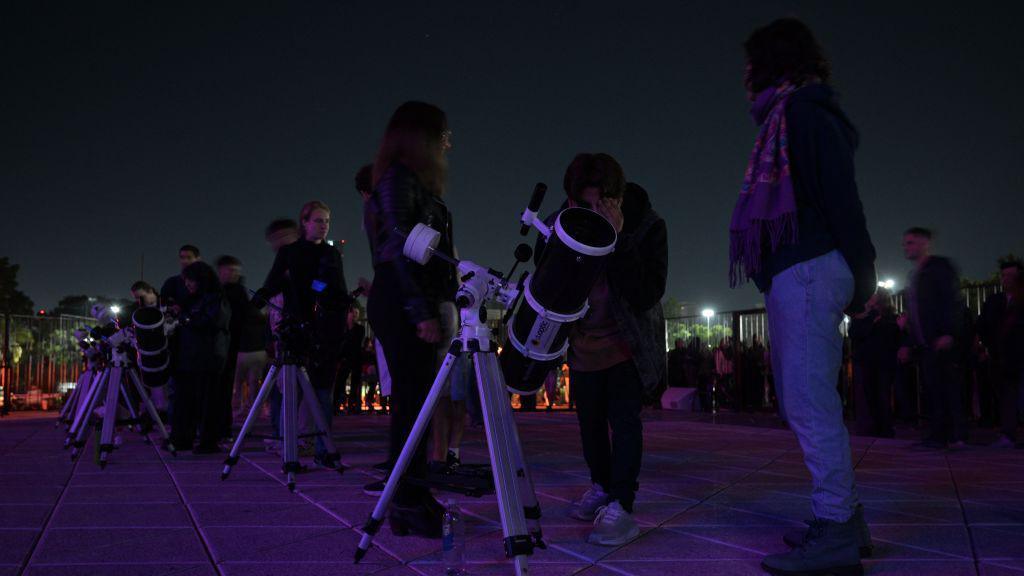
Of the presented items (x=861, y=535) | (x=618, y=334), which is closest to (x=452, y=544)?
(x=618, y=334)

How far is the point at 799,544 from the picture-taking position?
9.21 feet

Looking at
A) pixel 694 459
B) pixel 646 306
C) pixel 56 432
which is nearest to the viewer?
pixel 646 306

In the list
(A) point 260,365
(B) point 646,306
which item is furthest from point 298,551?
(A) point 260,365

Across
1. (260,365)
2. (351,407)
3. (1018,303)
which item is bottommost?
(351,407)

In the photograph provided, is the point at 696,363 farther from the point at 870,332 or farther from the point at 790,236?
the point at 790,236

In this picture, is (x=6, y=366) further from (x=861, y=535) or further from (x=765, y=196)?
(x=861, y=535)

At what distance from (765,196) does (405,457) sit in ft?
5.43

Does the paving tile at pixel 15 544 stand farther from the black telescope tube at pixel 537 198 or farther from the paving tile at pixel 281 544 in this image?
the black telescope tube at pixel 537 198

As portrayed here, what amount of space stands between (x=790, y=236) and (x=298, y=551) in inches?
87.8

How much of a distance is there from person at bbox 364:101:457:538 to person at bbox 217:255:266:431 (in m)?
3.14

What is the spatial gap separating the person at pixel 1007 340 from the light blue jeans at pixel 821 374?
18.7 ft

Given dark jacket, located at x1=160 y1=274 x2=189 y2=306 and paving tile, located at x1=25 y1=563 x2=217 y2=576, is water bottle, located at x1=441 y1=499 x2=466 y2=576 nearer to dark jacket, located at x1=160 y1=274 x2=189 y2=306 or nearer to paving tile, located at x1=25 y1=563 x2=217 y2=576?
paving tile, located at x1=25 y1=563 x2=217 y2=576

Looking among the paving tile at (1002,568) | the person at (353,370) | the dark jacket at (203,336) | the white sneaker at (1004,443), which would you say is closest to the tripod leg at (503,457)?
the paving tile at (1002,568)

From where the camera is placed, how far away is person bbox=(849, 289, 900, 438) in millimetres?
8078
